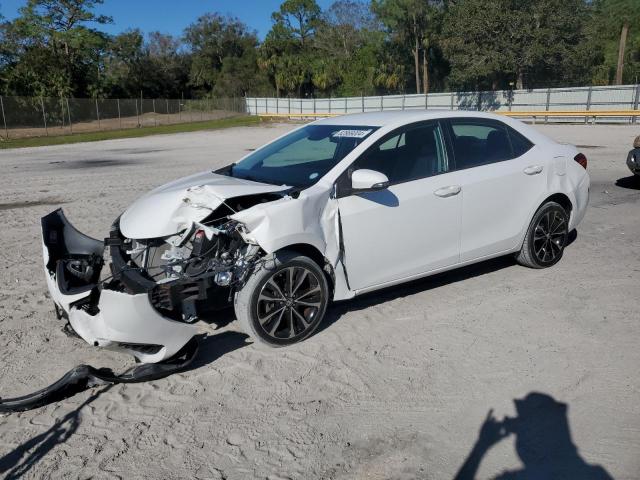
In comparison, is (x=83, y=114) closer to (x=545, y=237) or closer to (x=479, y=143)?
(x=479, y=143)

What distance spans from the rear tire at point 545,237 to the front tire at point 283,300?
2.57 meters

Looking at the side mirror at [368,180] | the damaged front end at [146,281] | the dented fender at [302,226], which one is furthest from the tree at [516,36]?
the damaged front end at [146,281]

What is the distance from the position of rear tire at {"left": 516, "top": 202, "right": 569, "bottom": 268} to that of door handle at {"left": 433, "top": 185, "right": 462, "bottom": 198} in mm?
1245

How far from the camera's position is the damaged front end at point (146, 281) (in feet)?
12.1

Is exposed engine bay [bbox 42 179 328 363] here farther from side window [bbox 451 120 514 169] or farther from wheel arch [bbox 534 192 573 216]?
wheel arch [bbox 534 192 573 216]

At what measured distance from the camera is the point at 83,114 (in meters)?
41.3

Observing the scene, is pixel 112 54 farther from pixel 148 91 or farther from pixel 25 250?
pixel 25 250

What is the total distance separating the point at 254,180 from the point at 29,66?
181 ft

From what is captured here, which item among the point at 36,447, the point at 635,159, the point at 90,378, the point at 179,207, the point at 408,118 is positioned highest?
A: the point at 408,118

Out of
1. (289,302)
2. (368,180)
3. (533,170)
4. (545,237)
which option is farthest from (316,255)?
(545,237)

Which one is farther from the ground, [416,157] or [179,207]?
[416,157]

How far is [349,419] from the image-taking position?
3.54 metres

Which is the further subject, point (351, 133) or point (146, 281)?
point (351, 133)

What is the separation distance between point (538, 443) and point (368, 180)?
218 cm
